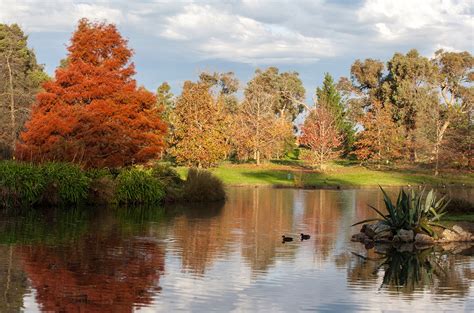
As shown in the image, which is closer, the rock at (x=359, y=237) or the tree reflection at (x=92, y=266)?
the tree reflection at (x=92, y=266)

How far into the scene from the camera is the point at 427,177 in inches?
2267

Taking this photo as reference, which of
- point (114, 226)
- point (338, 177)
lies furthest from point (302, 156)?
point (114, 226)

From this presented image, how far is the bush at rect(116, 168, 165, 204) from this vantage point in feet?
99.1

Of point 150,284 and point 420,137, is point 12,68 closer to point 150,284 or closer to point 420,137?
point 420,137

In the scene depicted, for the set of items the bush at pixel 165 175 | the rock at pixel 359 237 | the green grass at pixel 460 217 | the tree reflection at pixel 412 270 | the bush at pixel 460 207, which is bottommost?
the tree reflection at pixel 412 270

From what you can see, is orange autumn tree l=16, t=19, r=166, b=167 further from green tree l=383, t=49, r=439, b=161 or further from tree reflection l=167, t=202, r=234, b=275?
green tree l=383, t=49, r=439, b=161

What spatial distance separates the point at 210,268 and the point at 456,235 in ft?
28.6

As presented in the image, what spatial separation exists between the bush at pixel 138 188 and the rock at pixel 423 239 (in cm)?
1470

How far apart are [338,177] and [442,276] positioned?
42617mm

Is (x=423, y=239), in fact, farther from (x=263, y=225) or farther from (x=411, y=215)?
(x=263, y=225)

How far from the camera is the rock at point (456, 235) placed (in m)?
19.6

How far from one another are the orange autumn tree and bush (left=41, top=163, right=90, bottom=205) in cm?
172

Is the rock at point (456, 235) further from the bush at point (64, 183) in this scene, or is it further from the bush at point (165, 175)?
the bush at point (165, 175)

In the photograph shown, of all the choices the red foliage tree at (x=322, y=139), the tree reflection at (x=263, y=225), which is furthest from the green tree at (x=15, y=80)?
the red foliage tree at (x=322, y=139)
